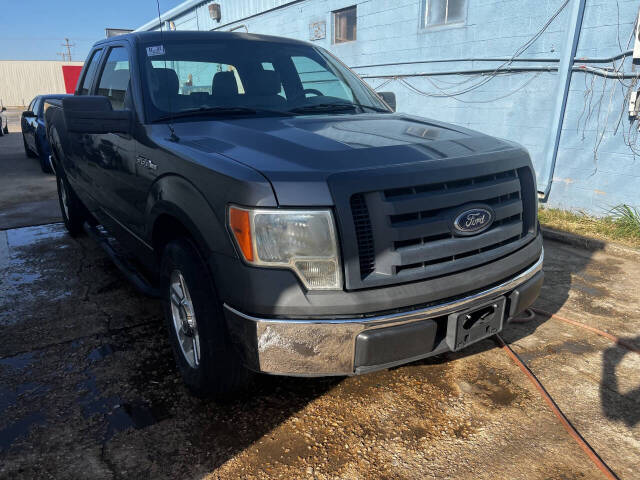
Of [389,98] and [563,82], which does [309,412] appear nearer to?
[389,98]

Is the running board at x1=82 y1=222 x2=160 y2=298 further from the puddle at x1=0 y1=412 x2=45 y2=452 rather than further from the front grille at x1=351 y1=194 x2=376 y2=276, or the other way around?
the front grille at x1=351 y1=194 x2=376 y2=276

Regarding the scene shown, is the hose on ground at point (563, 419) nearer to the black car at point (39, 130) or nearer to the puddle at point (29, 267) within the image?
the puddle at point (29, 267)

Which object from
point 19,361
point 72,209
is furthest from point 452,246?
point 72,209

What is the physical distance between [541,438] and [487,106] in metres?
5.61

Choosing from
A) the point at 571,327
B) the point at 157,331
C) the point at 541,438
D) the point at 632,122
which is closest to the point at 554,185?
the point at 632,122

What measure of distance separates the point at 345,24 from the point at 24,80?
159ft

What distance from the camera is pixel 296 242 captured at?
1.88 meters

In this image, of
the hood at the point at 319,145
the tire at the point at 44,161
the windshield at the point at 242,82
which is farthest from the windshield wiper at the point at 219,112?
the tire at the point at 44,161

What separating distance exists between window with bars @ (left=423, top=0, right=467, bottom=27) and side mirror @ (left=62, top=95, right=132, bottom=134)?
5852mm

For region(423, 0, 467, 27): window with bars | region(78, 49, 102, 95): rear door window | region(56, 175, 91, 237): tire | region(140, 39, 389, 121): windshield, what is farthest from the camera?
region(423, 0, 467, 27): window with bars

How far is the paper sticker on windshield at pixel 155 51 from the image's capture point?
307 centimetres

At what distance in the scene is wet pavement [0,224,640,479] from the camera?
84.6 inches

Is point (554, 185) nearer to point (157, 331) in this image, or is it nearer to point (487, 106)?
point (487, 106)

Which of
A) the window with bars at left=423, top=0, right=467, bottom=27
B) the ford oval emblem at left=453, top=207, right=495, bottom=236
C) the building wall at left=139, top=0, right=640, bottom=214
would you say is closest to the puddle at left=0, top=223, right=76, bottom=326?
the ford oval emblem at left=453, top=207, right=495, bottom=236
